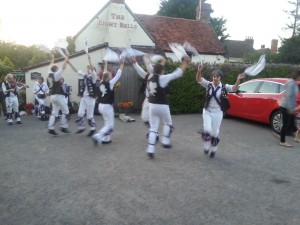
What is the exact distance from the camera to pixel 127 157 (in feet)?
23.4

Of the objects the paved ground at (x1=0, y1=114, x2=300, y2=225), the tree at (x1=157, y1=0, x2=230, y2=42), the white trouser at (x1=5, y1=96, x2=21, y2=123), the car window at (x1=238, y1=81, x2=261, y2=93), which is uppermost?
the tree at (x1=157, y1=0, x2=230, y2=42)

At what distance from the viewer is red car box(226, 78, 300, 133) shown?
10.2 m

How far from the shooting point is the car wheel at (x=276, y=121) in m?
9.93

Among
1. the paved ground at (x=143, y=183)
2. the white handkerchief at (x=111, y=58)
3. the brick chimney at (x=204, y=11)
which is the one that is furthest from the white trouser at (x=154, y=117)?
the brick chimney at (x=204, y=11)

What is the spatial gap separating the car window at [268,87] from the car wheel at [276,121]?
82cm

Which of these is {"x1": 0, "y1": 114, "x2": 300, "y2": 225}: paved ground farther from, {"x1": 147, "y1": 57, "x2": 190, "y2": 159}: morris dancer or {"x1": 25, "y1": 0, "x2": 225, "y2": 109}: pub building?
{"x1": 25, "y1": 0, "x2": 225, "y2": 109}: pub building

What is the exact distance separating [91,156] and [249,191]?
3.62 metres

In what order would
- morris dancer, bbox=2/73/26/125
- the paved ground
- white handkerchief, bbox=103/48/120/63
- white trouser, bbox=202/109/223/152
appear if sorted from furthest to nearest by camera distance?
morris dancer, bbox=2/73/26/125, white handkerchief, bbox=103/48/120/63, white trouser, bbox=202/109/223/152, the paved ground

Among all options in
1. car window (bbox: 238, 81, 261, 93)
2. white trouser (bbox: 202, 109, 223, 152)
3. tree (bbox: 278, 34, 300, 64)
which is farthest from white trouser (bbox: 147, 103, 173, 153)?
tree (bbox: 278, 34, 300, 64)

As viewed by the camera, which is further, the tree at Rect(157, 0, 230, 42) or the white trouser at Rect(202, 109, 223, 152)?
the tree at Rect(157, 0, 230, 42)

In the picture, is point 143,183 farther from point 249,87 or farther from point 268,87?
point 249,87

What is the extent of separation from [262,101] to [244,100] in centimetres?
92

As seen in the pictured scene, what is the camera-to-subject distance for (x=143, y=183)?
216 inches

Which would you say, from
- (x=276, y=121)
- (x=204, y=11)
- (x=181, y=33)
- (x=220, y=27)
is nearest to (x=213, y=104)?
(x=276, y=121)
